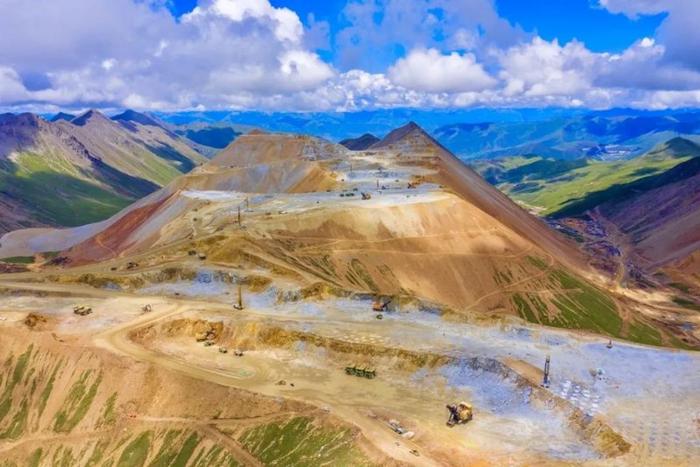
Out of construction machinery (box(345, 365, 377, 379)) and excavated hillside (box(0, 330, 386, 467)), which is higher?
construction machinery (box(345, 365, 377, 379))

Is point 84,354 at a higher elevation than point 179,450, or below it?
higher

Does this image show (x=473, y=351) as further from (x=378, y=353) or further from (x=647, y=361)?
(x=647, y=361)

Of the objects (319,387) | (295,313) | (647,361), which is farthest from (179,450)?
(647,361)

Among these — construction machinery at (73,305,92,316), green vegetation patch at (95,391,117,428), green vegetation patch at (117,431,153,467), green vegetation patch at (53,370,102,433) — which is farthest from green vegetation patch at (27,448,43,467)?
construction machinery at (73,305,92,316)

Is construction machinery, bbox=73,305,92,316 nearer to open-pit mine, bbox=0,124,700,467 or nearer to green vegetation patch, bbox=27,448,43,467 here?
open-pit mine, bbox=0,124,700,467

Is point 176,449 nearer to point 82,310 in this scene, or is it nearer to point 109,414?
point 109,414

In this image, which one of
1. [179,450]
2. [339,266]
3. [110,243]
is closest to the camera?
[179,450]

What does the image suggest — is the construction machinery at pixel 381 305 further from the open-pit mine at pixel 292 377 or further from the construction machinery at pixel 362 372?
the construction machinery at pixel 362 372
